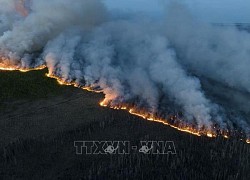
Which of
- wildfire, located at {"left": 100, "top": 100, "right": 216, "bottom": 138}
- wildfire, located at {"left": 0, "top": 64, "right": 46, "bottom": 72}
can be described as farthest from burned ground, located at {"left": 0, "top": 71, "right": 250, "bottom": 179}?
wildfire, located at {"left": 0, "top": 64, "right": 46, "bottom": 72}

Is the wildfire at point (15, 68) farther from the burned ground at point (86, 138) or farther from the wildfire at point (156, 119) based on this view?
the wildfire at point (156, 119)

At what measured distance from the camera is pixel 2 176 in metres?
51.1

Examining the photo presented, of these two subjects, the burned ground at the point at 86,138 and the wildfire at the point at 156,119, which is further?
the wildfire at the point at 156,119

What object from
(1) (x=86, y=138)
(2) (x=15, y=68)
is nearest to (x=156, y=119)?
(1) (x=86, y=138)

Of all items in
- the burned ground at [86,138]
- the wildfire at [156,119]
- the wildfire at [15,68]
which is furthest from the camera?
the wildfire at [15,68]

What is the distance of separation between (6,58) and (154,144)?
53472 millimetres

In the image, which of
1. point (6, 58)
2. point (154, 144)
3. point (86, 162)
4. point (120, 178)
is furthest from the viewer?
point (6, 58)

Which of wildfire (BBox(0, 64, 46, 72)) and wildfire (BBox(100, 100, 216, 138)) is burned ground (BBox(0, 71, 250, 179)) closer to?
wildfire (BBox(100, 100, 216, 138))

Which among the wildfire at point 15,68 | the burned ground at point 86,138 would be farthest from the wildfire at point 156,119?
the wildfire at point 15,68

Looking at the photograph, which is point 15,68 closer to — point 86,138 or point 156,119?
point 86,138

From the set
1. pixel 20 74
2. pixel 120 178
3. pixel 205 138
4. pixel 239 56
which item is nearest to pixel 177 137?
pixel 205 138

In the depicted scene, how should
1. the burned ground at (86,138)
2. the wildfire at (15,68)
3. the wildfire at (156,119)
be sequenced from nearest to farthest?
the burned ground at (86,138)
the wildfire at (156,119)
the wildfire at (15,68)

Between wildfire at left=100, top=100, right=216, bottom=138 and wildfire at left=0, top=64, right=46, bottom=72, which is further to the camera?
wildfire at left=0, top=64, right=46, bottom=72

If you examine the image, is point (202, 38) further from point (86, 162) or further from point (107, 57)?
point (86, 162)
